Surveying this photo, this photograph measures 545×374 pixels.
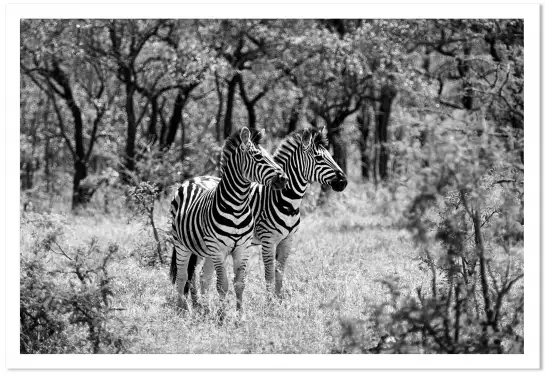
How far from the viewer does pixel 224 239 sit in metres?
8.33

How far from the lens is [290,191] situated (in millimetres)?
9344

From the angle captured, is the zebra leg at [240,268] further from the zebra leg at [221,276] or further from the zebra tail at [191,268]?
the zebra tail at [191,268]

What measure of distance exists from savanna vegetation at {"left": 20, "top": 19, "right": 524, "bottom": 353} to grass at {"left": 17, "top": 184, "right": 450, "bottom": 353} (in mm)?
29

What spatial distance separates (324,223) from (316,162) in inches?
246

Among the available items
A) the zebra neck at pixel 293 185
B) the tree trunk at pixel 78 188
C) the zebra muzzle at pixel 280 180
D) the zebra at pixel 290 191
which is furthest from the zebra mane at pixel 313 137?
the tree trunk at pixel 78 188

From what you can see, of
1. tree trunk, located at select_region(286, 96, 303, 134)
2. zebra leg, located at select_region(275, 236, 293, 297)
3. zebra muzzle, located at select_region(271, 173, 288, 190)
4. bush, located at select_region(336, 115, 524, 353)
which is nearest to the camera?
bush, located at select_region(336, 115, 524, 353)

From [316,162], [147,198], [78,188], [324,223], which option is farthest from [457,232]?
[78,188]

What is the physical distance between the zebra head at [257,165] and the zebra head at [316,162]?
1.01m

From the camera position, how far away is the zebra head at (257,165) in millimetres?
8164

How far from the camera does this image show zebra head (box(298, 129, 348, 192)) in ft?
30.2

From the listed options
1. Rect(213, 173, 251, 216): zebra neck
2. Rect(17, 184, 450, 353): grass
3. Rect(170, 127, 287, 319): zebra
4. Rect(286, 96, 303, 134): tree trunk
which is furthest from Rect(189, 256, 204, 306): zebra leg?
Rect(286, 96, 303, 134): tree trunk

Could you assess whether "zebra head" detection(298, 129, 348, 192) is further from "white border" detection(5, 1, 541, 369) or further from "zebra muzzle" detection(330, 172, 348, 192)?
"white border" detection(5, 1, 541, 369)
